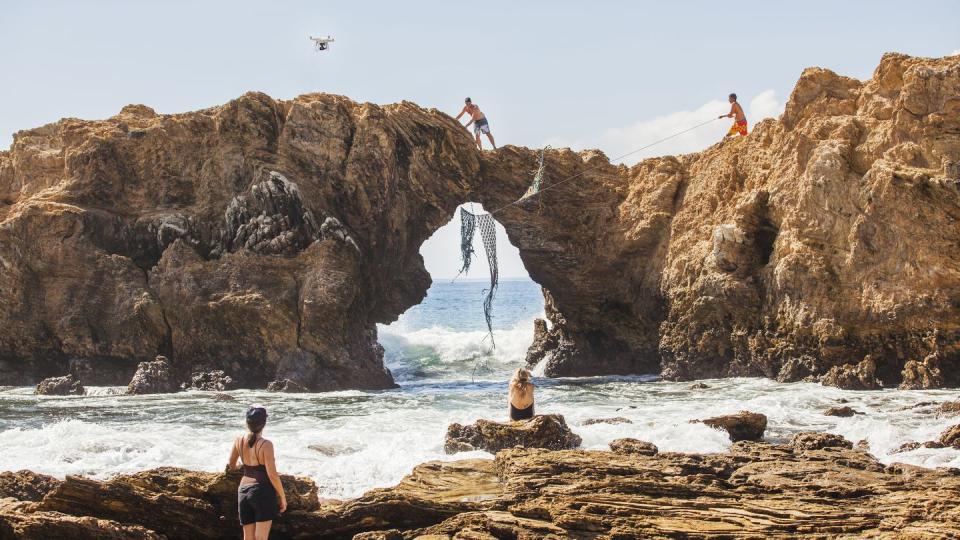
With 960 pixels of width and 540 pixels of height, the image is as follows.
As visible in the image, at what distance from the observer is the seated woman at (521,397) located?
12.5m

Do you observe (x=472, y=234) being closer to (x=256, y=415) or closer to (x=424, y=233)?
(x=424, y=233)

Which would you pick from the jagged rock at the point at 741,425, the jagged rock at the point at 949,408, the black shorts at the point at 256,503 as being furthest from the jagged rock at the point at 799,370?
the black shorts at the point at 256,503

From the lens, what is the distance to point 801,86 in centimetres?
2130

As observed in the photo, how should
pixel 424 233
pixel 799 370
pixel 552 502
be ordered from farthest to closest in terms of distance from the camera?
pixel 424 233 → pixel 799 370 → pixel 552 502

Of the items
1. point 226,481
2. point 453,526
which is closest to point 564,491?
point 453,526

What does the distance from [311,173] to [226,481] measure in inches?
597

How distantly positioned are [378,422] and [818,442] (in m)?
7.01

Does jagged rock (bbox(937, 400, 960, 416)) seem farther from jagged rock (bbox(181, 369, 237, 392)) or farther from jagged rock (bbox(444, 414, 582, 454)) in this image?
jagged rock (bbox(181, 369, 237, 392))

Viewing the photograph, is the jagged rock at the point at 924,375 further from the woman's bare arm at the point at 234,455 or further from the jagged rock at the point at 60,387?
the jagged rock at the point at 60,387

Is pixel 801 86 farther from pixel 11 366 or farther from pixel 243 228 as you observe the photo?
pixel 11 366

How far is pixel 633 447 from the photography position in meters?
11.1

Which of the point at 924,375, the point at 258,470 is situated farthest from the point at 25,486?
the point at 924,375

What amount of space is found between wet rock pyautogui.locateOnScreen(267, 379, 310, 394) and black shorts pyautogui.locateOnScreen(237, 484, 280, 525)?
12584 mm

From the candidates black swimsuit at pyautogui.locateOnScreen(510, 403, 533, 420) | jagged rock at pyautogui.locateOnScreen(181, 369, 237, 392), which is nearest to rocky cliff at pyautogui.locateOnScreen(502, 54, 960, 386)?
jagged rock at pyautogui.locateOnScreen(181, 369, 237, 392)
